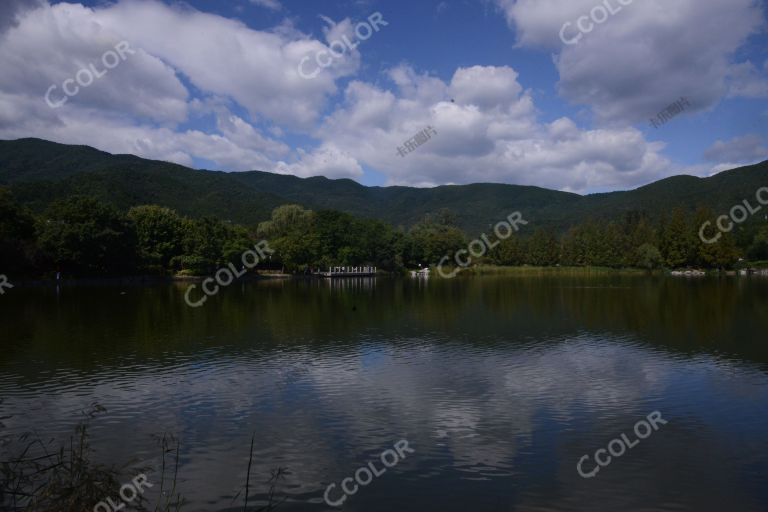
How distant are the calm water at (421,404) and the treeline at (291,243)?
103ft

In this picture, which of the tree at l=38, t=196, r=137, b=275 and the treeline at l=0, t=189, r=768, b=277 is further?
the treeline at l=0, t=189, r=768, b=277

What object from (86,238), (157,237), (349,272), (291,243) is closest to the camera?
(86,238)

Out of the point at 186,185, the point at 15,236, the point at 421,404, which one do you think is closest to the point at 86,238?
the point at 15,236

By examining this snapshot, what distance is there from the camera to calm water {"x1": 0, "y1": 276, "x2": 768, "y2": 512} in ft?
27.7

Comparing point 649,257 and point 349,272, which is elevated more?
point 649,257

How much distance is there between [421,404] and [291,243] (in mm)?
69337

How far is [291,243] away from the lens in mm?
80375

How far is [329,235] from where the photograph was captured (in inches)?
3497

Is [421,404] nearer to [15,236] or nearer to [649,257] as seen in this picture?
[15,236]

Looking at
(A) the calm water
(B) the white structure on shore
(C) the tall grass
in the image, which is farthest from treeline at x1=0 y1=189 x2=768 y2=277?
(C) the tall grass

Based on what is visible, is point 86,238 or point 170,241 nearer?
point 86,238

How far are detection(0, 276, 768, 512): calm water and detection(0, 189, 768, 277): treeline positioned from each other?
3140 centimetres

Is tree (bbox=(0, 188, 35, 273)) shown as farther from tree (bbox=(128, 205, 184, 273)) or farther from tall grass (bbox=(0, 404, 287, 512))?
tall grass (bbox=(0, 404, 287, 512))

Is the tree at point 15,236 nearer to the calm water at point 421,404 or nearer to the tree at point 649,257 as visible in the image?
the calm water at point 421,404
